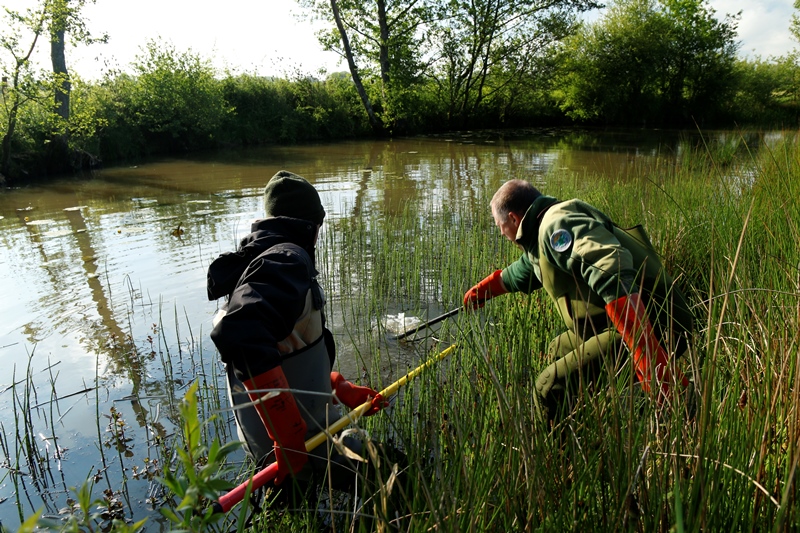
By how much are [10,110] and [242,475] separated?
1572 centimetres

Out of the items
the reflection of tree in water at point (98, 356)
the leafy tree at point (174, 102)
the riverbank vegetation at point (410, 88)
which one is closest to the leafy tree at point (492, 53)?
the riverbank vegetation at point (410, 88)

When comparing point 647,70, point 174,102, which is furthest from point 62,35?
point 647,70

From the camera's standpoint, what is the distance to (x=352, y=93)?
100 ft

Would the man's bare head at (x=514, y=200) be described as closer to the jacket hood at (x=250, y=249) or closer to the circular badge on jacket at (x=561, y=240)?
the circular badge on jacket at (x=561, y=240)

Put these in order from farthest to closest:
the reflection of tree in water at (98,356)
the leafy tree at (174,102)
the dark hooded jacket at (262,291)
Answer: the leafy tree at (174,102) < the reflection of tree in water at (98,356) < the dark hooded jacket at (262,291)

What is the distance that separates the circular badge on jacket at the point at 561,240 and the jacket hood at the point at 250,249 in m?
1.16

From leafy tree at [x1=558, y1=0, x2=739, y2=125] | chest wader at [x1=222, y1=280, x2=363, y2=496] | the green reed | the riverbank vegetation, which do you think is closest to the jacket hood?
chest wader at [x1=222, y1=280, x2=363, y2=496]

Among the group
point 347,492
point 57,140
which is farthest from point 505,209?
point 57,140

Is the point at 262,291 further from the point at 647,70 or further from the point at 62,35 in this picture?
the point at 647,70

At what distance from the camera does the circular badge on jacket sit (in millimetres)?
Result: 2576

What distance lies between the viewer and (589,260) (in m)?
2.45

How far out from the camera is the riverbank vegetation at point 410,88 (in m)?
16.4

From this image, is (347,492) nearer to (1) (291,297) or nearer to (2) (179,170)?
(1) (291,297)

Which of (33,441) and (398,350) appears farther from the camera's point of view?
Result: (398,350)
